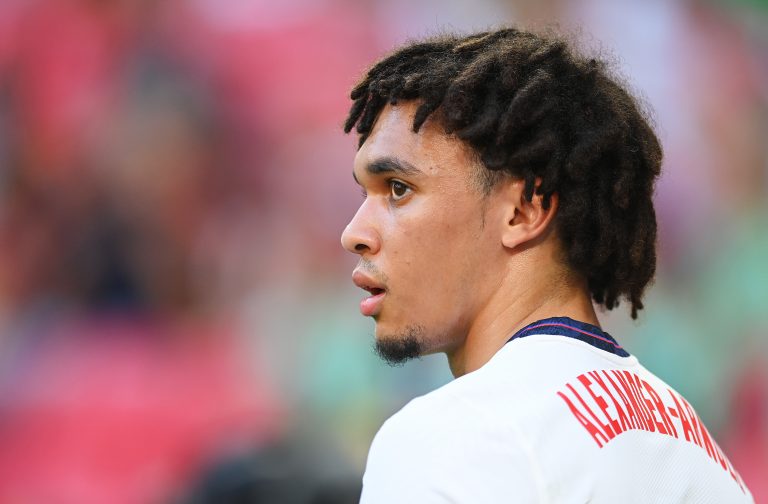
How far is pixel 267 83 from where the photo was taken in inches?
249

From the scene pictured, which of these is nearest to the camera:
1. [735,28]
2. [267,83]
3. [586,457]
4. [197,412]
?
[586,457]

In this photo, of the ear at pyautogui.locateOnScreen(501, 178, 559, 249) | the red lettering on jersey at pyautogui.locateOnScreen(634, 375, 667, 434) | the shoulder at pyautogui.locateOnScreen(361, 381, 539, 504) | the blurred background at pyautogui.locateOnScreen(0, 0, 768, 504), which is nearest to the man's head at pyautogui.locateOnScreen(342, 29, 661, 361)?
the ear at pyautogui.locateOnScreen(501, 178, 559, 249)

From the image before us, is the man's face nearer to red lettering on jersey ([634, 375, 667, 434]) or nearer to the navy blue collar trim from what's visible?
the navy blue collar trim

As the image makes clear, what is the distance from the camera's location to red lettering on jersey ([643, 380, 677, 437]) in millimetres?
2107

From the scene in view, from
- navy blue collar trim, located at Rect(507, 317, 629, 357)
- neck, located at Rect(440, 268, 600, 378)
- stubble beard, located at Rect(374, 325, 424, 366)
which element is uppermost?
stubble beard, located at Rect(374, 325, 424, 366)

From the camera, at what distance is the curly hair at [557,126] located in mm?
2260

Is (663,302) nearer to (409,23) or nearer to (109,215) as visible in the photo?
(409,23)

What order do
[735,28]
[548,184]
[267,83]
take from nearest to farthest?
[548,184], [267,83], [735,28]

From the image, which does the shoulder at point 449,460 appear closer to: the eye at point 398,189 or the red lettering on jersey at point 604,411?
the red lettering on jersey at point 604,411

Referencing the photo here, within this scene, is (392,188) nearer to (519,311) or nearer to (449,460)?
(519,311)

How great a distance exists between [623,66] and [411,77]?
4778 mm

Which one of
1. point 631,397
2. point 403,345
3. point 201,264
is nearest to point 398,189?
point 403,345

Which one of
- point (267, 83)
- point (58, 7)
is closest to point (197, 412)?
point (267, 83)

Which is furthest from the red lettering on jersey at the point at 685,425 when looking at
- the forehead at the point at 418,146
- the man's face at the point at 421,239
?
the forehead at the point at 418,146
